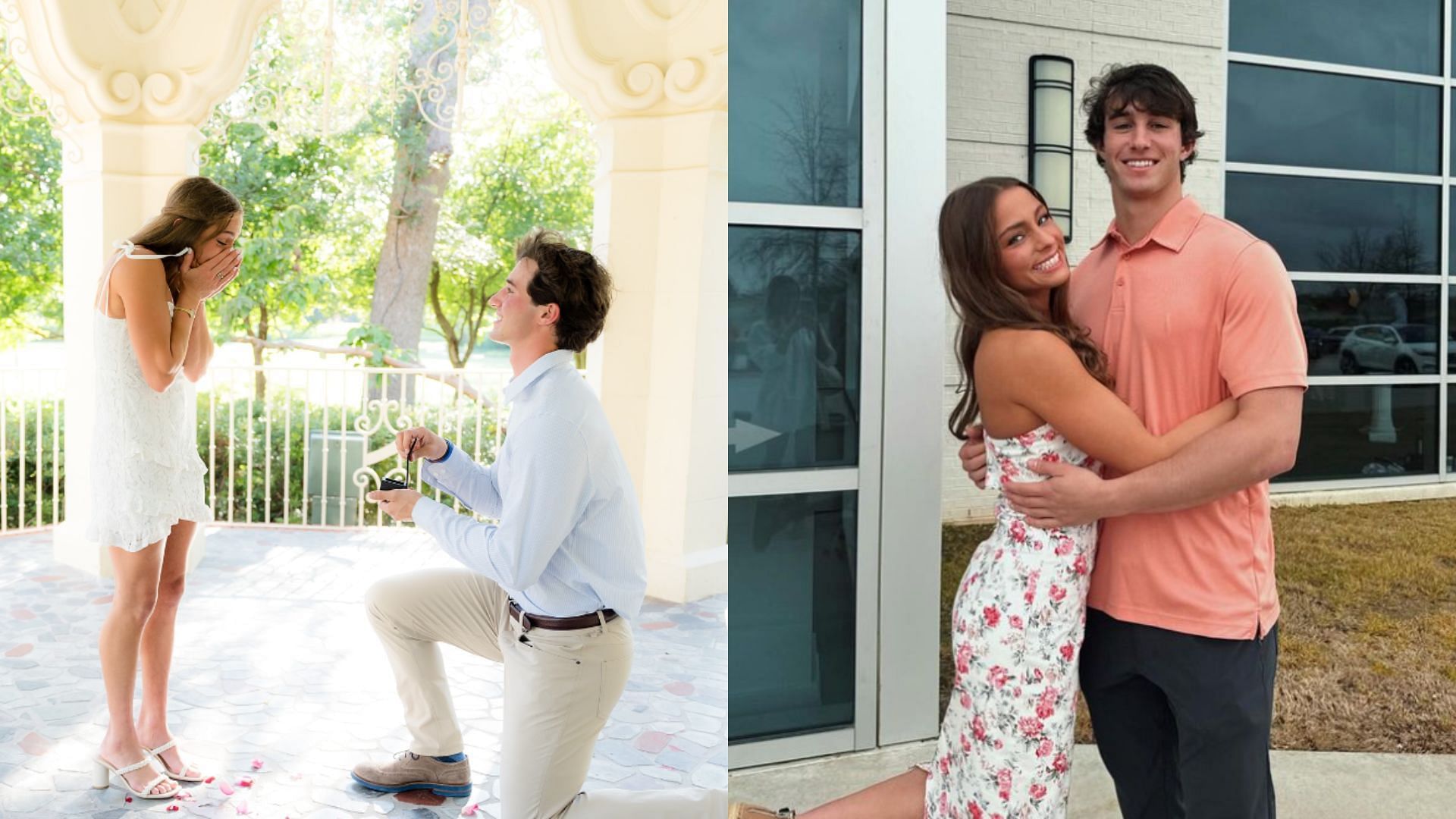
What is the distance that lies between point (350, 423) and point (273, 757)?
6.45 feet

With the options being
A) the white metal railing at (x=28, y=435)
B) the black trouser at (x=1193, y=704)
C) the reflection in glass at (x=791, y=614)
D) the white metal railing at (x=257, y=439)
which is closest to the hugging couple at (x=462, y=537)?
the reflection in glass at (x=791, y=614)

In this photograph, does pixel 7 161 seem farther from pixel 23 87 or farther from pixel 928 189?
pixel 928 189

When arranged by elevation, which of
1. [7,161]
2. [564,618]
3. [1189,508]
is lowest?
[564,618]

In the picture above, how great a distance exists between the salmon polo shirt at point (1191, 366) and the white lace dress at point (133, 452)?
67.2 inches

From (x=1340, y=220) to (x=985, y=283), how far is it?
0.98 metres

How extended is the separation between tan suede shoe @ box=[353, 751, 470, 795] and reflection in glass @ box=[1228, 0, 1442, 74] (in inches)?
80.4

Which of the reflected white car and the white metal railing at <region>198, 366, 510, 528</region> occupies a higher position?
the reflected white car

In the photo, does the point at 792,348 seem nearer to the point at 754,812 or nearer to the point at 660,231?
the point at 754,812

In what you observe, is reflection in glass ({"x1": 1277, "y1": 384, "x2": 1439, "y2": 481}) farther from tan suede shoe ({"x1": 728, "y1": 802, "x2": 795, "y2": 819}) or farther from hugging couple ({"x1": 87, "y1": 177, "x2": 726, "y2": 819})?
hugging couple ({"x1": 87, "y1": 177, "x2": 726, "y2": 819})

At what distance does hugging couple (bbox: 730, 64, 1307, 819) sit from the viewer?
103 centimetres

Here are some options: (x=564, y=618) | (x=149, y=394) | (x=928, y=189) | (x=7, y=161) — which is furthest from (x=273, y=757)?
(x=7, y=161)

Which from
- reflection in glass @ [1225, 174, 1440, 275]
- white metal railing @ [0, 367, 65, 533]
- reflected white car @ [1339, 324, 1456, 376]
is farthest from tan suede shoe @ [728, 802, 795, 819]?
white metal railing @ [0, 367, 65, 533]

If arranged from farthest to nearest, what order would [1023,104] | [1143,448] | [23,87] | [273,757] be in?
[23,87] → [273,757] → [1023,104] → [1143,448]

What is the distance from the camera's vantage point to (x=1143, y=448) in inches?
40.2
